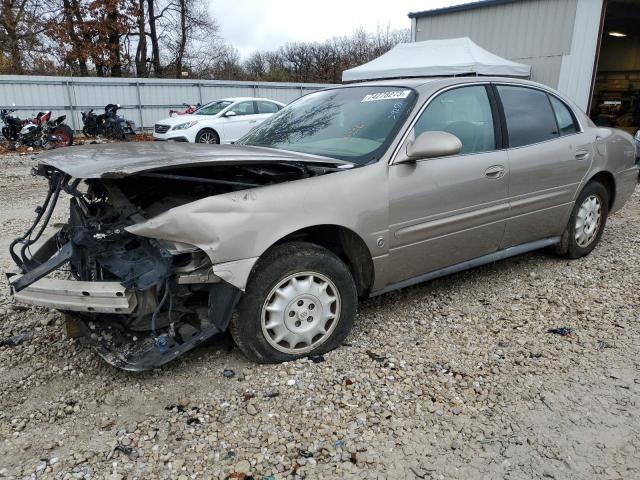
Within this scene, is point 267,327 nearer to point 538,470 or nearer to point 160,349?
point 160,349

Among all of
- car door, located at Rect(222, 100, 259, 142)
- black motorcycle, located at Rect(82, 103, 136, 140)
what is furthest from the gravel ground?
black motorcycle, located at Rect(82, 103, 136, 140)

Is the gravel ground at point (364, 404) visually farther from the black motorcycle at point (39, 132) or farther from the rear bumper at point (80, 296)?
the black motorcycle at point (39, 132)

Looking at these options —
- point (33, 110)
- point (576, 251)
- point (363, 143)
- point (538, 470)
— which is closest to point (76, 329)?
point (363, 143)

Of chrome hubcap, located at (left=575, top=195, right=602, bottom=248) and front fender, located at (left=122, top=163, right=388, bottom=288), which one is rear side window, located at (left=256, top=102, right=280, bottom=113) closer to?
chrome hubcap, located at (left=575, top=195, right=602, bottom=248)

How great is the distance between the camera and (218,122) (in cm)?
1384

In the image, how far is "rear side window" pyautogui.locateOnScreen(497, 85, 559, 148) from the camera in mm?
3846

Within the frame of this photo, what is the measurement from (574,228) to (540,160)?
0.96 metres

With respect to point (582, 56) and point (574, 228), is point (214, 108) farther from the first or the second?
point (574, 228)

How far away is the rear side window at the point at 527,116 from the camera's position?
151 inches

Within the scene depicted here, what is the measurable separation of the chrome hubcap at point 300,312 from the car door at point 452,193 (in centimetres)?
53

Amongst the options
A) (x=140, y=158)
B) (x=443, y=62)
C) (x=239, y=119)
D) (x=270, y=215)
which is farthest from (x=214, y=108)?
(x=270, y=215)

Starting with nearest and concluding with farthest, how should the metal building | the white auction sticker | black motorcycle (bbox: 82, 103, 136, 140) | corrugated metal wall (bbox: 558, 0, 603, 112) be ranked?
the white auction sticker < corrugated metal wall (bbox: 558, 0, 603, 112) < the metal building < black motorcycle (bbox: 82, 103, 136, 140)

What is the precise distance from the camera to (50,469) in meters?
2.10

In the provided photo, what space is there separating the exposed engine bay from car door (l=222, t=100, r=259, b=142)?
446 inches
